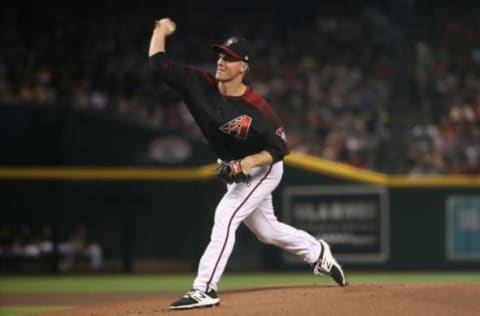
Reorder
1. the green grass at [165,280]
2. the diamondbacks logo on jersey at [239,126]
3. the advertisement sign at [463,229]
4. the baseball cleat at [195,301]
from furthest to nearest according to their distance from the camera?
the advertisement sign at [463,229] < the green grass at [165,280] < the diamondbacks logo on jersey at [239,126] < the baseball cleat at [195,301]

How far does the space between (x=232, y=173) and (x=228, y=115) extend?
37 centimetres

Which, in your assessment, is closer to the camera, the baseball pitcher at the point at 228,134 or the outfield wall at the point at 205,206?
the baseball pitcher at the point at 228,134

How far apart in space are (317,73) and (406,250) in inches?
213

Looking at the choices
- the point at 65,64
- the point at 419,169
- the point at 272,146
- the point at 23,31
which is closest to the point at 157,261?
the point at 419,169

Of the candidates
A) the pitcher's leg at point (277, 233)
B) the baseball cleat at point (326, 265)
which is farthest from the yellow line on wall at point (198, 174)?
the pitcher's leg at point (277, 233)

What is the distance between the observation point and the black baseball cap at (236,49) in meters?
6.46

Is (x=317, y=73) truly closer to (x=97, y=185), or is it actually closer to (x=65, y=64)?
(x=65, y=64)

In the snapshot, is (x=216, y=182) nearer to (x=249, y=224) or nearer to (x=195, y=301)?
(x=249, y=224)

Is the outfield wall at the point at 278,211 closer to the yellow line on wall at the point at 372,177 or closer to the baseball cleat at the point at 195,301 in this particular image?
the yellow line on wall at the point at 372,177

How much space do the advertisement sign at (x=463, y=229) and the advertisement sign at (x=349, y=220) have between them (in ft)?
2.88

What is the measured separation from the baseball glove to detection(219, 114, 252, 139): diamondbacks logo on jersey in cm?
19

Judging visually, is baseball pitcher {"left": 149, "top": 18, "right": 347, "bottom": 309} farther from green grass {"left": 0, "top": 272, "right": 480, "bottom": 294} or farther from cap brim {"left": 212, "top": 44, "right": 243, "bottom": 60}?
green grass {"left": 0, "top": 272, "right": 480, "bottom": 294}

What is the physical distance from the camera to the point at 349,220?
45.9 feet

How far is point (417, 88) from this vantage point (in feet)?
46.3
